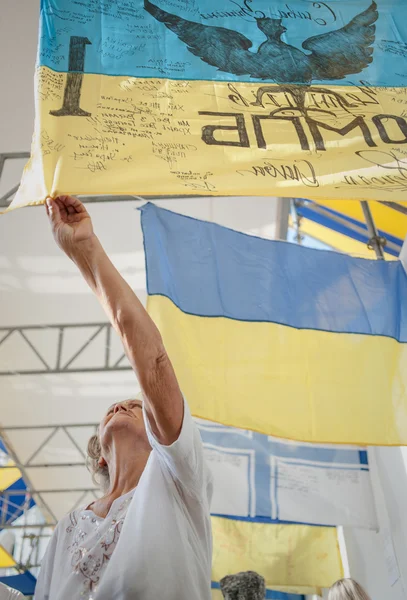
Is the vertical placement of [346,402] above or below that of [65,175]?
→ below

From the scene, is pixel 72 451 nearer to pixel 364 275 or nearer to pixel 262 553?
pixel 262 553

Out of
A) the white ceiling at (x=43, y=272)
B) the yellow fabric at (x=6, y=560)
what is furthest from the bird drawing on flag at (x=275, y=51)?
the yellow fabric at (x=6, y=560)

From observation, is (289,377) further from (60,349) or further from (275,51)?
(60,349)

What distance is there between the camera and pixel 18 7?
435cm

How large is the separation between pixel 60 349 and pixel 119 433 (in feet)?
21.6

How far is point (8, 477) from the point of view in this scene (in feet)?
38.0

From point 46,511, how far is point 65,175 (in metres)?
12.9

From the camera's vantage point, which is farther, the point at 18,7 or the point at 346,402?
the point at 18,7

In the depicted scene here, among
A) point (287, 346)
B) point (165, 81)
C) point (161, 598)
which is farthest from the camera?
point (287, 346)

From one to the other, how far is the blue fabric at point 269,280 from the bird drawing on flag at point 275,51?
1.10 m

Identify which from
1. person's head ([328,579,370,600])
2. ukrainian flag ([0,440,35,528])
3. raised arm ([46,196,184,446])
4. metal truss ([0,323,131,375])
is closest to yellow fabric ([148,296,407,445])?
person's head ([328,579,370,600])

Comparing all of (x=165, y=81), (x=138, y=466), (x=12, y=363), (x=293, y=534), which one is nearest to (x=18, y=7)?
(x=165, y=81)
